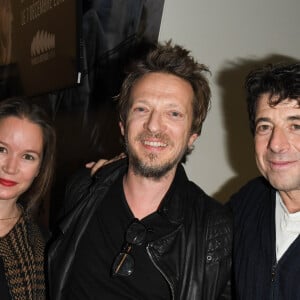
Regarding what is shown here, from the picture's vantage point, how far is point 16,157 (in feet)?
5.27

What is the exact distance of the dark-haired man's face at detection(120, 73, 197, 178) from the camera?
1636 mm

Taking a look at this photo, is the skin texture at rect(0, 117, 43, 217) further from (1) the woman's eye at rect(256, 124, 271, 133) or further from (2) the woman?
(1) the woman's eye at rect(256, 124, 271, 133)

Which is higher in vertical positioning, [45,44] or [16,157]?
[45,44]

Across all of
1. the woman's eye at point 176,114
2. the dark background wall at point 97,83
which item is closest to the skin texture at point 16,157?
the woman's eye at point 176,114

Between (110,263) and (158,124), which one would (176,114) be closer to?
(158,124)

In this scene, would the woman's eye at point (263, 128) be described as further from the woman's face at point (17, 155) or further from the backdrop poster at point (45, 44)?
the backdrop poster at point (45, 44)

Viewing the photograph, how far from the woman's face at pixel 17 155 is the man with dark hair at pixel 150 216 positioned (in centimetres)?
23

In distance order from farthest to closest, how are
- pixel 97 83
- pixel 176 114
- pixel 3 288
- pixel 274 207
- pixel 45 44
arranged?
pixel 45 44
pixel 97 83
pixel 176 114
pixel 274 207
pixel 3 288

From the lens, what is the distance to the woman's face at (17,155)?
1586 millimetres

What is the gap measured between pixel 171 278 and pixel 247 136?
1.34 meters

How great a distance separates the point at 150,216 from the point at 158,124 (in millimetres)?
374

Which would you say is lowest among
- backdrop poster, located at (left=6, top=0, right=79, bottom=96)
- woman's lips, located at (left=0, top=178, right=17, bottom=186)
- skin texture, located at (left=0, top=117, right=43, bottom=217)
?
woman's lips, located at (left=0, top=178, right=17, bottom=186)

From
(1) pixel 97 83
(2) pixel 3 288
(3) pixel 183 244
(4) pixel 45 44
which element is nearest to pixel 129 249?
(3) pixel 183 244

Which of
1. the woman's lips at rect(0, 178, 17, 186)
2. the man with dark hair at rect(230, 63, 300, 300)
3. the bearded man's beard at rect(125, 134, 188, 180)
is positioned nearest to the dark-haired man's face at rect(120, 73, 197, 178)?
the bearded man's beard at rect(125, 134, 188, 180)
